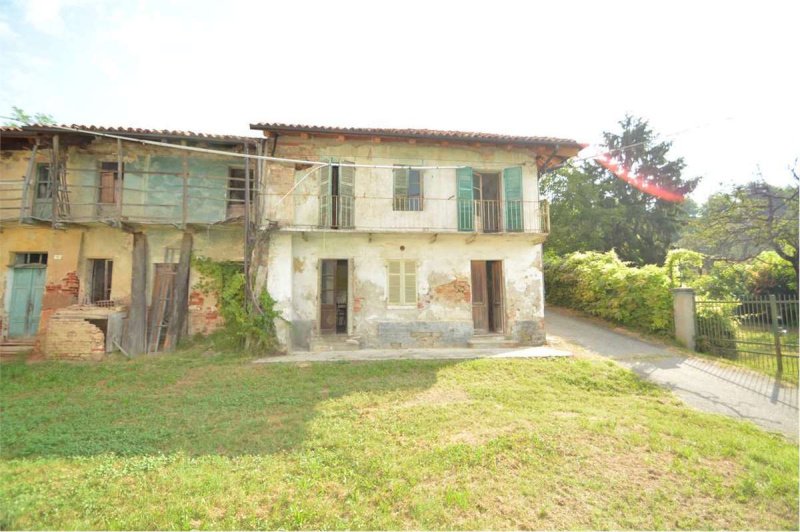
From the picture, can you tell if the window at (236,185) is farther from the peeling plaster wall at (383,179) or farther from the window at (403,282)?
the window at (403,282)

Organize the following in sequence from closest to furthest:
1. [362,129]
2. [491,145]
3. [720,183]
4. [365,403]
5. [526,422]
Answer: [526,422]
[365,403]
[362,129]
[491,145]
[720,183]

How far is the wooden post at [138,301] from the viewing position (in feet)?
32.4

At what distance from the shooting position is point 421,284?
11.0 metres

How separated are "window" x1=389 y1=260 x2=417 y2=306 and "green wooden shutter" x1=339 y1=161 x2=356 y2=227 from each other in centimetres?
188

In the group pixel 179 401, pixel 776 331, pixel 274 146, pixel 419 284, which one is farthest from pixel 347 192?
pixel 776 331

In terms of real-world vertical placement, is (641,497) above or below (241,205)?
below

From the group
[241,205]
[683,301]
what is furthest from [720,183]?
[241,205]

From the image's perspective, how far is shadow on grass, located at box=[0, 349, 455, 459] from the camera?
15.1 ft

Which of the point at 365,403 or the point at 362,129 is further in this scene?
the point at 362,129

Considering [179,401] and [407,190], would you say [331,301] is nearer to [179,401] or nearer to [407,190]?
[407,190]

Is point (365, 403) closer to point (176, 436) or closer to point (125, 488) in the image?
point (176, 436)

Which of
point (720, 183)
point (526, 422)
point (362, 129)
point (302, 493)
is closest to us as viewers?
point (302, 493)

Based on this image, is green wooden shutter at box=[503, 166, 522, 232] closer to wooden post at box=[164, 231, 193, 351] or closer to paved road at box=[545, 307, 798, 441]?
paved road at box=[545, 307, 798, 441]

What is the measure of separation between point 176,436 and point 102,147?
34.3ft
